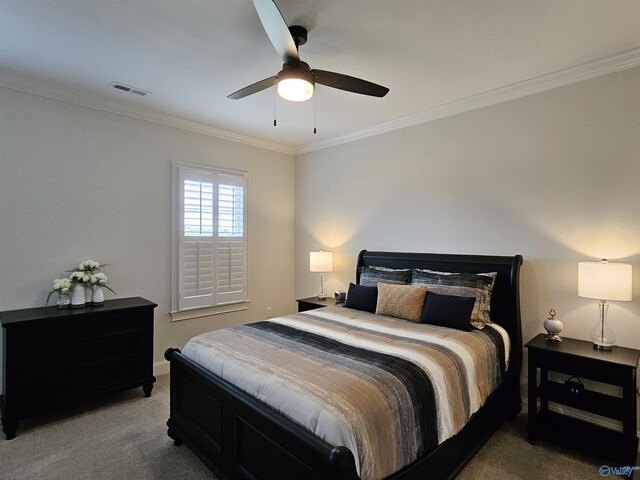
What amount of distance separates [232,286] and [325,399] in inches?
123

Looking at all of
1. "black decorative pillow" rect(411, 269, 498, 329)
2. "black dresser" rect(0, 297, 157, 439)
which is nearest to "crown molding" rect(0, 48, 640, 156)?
"black decorative pillow" rect(411, 269, 498, 329)

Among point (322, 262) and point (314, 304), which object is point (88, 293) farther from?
point (322, 262)

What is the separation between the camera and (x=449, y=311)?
2.84 metres

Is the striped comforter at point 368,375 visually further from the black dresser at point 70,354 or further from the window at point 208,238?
Answer: the window at point 208,238

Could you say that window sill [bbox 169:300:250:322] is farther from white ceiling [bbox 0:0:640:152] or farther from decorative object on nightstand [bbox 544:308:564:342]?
decorative object on nightstand [bbox 544:308:564:342]

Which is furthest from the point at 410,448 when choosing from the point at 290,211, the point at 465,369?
the point at 290,211

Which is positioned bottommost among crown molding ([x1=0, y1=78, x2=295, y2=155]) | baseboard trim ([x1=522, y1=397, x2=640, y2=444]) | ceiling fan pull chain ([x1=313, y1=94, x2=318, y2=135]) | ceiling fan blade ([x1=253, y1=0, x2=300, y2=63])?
baseboard trim ([x1=522, y1=397, x2=640, y2=444])

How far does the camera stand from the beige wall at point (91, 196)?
9.96 feet

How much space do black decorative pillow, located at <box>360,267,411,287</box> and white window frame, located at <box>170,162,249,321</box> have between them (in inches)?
67.1

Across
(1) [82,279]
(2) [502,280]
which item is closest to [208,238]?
(1) [82,279]

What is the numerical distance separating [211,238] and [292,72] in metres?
2.69

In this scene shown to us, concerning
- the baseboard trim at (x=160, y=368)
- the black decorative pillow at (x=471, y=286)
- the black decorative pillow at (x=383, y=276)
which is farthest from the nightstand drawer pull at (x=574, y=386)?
the baseboard trim at (x=160, y=368)

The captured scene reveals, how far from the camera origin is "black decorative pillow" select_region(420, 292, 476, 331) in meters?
2.78

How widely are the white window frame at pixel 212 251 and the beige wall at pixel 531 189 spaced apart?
5.25 feet
